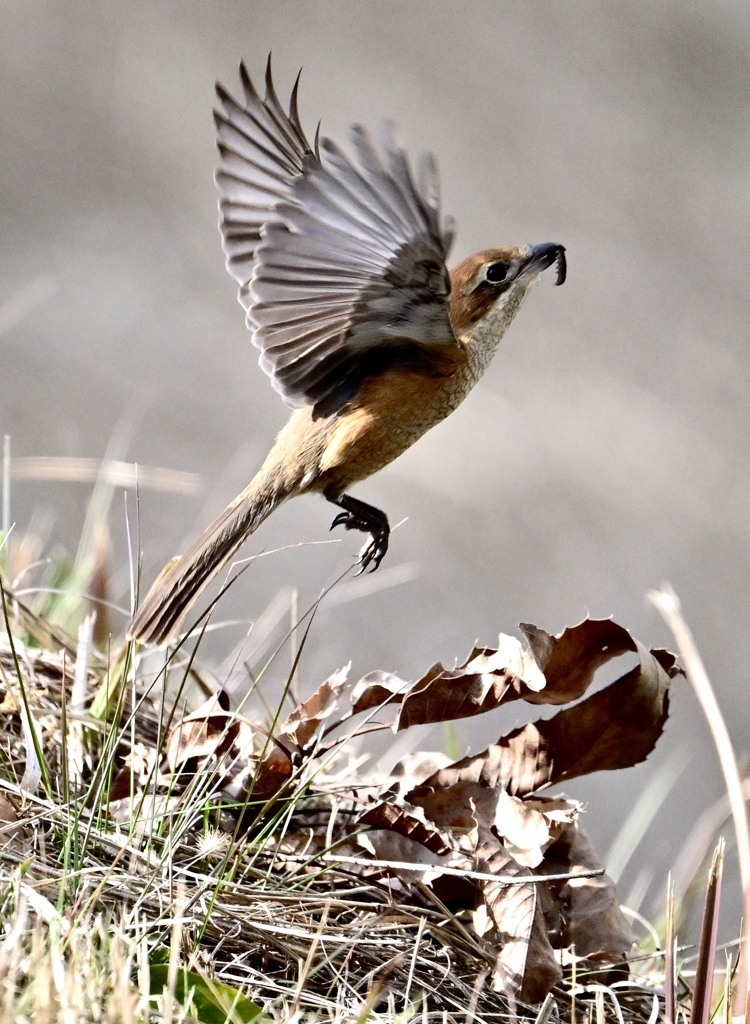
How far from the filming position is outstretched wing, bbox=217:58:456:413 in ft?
9.15

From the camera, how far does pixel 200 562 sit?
3.31m

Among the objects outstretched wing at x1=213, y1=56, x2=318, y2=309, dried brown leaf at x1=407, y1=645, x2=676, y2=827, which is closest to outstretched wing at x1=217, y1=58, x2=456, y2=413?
outstretched wing at x1=213, y1=56, x2=318, y2=309

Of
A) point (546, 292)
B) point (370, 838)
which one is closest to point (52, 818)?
point (370, 838)

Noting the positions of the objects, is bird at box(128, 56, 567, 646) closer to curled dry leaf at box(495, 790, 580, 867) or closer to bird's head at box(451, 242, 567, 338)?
bird's head at box(451, 242, 567, 338)

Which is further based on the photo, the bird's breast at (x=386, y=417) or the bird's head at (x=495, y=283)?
the bird's head at (x=495, y=283)

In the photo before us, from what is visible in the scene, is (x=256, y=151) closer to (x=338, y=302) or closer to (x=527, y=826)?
(x=338, y=302)

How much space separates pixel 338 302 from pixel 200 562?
79 centimetres

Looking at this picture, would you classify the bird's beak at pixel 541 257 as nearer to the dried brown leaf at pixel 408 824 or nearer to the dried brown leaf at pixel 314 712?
the dried brown leaf at pixel 314 712

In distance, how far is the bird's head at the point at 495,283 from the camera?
351cm

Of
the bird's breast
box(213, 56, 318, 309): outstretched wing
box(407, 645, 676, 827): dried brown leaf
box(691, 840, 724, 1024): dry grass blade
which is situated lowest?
box(691, 840, 724, 1024): dry grass blade

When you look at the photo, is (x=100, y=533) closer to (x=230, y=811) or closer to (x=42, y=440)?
(x=230, y=811)

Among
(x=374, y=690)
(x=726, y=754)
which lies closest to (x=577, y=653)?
(x=374, y=690)

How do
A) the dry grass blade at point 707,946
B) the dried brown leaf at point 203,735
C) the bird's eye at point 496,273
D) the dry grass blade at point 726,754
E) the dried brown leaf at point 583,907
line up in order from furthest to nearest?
1. the bird's eye at point 496,273
2. the dried brown leaf at point 203,735
3. the dried brown leaf at point 583,907
4. the dry grass blade at point 707,946
5. the dry grass blade at point 726,754

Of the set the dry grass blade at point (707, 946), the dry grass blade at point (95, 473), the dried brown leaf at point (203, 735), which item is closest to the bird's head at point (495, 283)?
the dry grass blade at point (95, 473)
